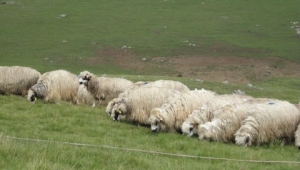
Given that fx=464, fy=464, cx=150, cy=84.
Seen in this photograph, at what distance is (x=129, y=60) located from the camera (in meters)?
39.2

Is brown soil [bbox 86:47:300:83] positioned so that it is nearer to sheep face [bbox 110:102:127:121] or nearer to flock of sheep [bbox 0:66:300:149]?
flock of sheep [bbox 0:66:300:149]

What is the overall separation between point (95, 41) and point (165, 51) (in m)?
6.96

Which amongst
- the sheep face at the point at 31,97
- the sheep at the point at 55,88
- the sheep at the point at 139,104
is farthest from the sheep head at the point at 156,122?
the sheep at the point at 55,88

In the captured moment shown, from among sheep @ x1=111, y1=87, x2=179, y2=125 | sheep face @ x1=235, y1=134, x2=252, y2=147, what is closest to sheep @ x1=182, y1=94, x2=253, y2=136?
sheep face @ x1=235, y1=134, x2=252, y2=147

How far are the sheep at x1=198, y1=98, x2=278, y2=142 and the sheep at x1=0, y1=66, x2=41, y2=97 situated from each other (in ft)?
25.2

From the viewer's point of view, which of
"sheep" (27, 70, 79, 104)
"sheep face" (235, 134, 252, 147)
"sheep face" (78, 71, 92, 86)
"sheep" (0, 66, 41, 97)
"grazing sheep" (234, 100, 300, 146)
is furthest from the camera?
"sheep face" (78, 71, 92, 86)

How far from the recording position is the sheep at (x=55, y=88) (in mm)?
15023

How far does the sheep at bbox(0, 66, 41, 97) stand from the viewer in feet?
52.6

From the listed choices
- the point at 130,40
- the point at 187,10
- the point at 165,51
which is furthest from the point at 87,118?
the point at 187,10

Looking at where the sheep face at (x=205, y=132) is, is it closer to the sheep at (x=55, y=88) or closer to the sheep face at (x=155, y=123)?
the sheep face at (x=155, y=123)

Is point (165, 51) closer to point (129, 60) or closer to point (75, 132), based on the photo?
point (129, 60)

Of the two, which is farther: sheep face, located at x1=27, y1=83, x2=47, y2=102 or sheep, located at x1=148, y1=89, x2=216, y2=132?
sheep face, located at x1=27, y1=83, x2=47, y2=102

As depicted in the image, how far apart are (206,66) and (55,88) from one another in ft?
77.2

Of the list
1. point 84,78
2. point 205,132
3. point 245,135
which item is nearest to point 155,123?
point 205,132
